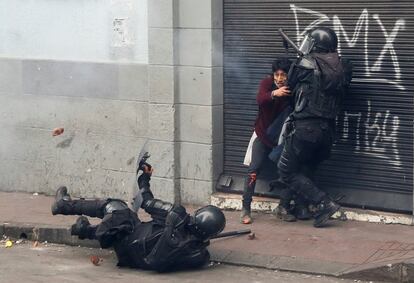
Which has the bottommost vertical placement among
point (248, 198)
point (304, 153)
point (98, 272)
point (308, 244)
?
point (98, 272)

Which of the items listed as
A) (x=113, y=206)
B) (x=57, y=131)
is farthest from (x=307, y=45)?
(x=57, y=131)

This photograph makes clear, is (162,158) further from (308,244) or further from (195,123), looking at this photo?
(308,244)

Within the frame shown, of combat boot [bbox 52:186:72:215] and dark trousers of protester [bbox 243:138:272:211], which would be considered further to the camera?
dark trousers of protester [bbox 243:138:272:211]

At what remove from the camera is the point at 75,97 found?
12.3 m

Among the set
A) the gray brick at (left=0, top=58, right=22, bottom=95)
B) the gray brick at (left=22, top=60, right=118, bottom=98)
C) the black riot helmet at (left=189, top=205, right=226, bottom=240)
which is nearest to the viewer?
the black riot helmet at (left=189, top=205, right=226, bottom=240)

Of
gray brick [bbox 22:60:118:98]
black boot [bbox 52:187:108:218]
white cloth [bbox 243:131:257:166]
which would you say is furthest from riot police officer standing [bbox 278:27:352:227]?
gray brick [bbox 22:60:118:98]

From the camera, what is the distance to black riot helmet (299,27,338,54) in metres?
10.2

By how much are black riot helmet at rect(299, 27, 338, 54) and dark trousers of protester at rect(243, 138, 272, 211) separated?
1.12 m

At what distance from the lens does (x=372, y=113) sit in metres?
10.4

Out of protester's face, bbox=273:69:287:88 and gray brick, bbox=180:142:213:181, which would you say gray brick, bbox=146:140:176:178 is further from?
protester's face, bbox=273:69:287:88

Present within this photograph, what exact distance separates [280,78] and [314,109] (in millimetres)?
551

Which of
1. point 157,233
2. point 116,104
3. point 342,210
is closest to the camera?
point 157,233

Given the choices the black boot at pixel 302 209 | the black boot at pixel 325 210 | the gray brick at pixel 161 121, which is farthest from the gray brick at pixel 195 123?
the black boot at pixel 325 210

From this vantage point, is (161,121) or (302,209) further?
(161,121)
